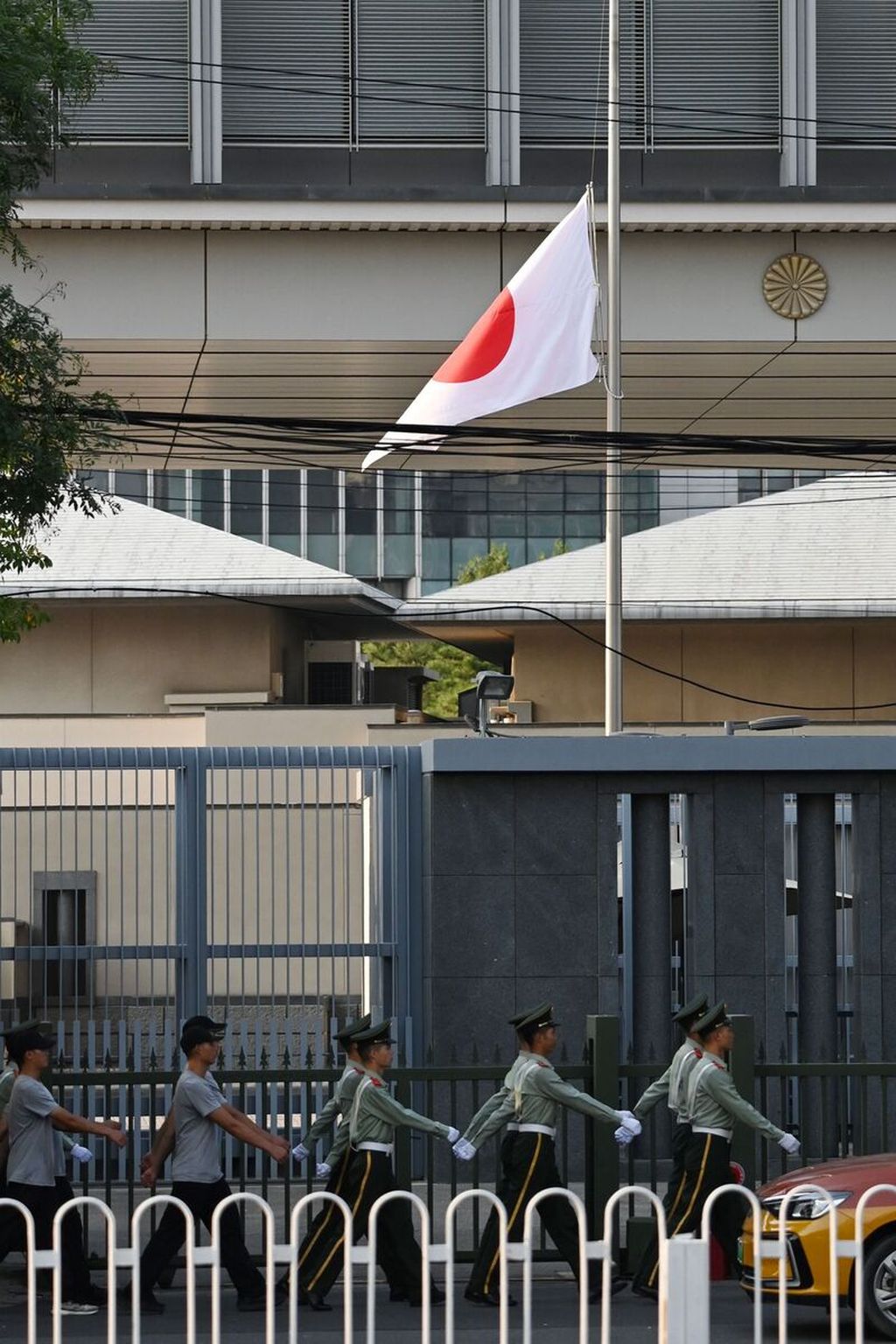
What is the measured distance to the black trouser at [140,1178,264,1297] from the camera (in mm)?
10156

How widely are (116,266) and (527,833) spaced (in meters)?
7.53

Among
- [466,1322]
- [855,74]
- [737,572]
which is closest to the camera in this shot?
[466,1322]

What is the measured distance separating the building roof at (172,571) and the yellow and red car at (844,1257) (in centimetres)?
2787

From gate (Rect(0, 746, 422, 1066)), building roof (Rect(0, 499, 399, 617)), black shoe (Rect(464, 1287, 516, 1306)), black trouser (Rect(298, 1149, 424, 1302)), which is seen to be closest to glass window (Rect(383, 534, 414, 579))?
building roof (Rect(0, 499, 399, 617))

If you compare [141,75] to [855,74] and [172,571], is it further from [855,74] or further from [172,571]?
[172,571]

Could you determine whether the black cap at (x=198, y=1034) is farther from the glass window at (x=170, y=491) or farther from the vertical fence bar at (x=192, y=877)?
the glass window at (x=170, y=491)

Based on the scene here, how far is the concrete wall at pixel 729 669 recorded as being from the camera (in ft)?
123

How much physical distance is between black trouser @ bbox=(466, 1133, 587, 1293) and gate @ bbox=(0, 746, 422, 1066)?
334 centimetres

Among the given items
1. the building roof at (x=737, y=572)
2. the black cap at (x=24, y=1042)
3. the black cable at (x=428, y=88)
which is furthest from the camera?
the building roof at (x=737, y=572)

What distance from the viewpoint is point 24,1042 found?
419 inches

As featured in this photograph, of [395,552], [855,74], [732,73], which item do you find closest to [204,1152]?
[732,73]

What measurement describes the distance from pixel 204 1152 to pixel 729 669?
28363 mm

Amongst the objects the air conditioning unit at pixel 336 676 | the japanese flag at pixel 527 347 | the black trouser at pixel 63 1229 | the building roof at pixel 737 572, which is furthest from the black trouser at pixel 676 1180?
the air conditioning unit at pixel 336 676

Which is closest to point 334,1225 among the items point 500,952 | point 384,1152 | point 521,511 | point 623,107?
point 384,1152
